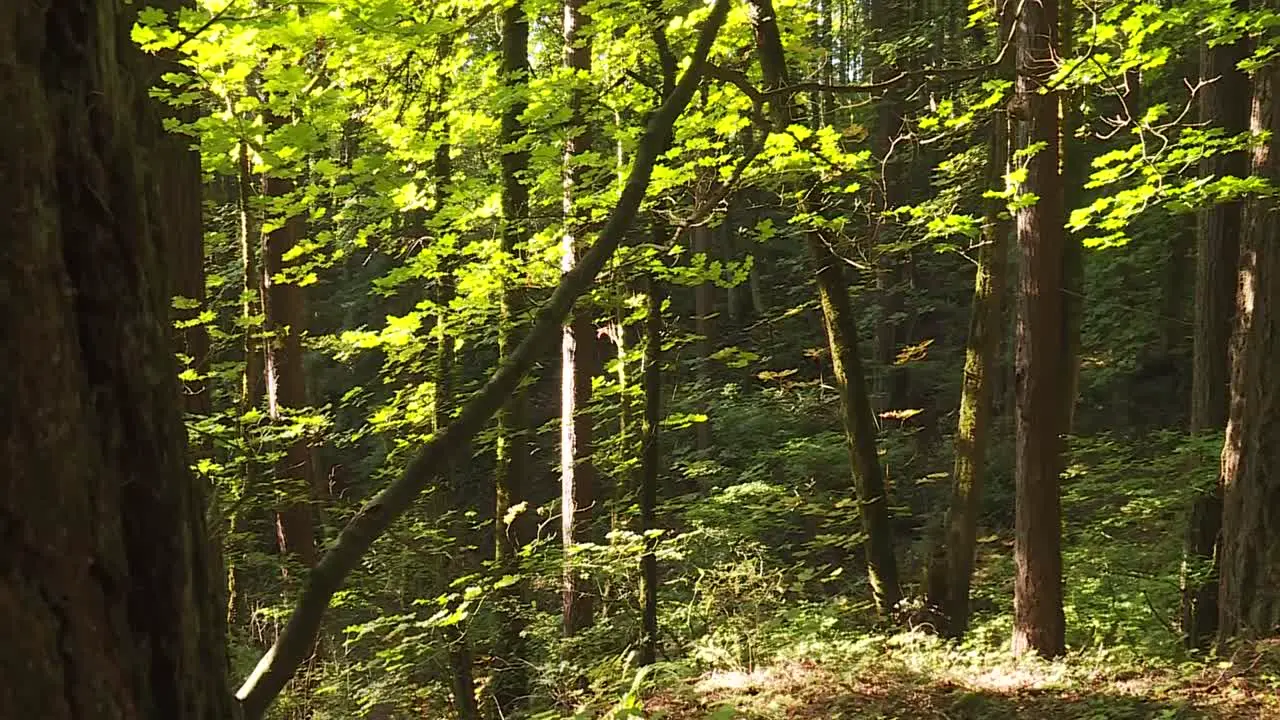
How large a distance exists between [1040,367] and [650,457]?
3224mm

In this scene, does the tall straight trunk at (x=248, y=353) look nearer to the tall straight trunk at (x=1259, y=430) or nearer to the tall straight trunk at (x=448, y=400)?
the tall straight trunk at (x=448, y=400)

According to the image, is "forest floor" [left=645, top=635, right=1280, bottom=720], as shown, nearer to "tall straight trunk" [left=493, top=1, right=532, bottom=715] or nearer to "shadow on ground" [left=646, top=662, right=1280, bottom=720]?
"shadow on ground" [left=646, top=662, right=1280, bottom=720]

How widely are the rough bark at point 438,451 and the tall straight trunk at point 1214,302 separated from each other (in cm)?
705

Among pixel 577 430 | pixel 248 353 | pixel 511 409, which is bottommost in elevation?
pixel 577 430

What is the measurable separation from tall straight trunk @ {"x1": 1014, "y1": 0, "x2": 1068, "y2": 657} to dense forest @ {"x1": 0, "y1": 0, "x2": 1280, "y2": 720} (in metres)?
0.03

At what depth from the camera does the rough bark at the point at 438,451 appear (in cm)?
223

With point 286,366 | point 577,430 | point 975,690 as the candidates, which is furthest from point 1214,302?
point 286,366

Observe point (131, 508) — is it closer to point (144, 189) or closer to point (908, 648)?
point (144, 189)

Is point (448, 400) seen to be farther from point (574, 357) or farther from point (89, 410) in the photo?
point (89, 410)

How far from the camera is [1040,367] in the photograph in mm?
6535

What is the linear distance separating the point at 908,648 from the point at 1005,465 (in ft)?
31.0

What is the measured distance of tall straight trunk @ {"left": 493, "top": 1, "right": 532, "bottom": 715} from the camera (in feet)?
23.9

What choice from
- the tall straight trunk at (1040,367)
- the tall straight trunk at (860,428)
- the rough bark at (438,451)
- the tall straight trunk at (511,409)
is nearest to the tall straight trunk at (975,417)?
the tall straight trunk at (860,428)

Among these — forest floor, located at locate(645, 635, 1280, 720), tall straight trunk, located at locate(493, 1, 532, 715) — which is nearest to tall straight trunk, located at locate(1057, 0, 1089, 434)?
forest floor, located at locate(645, 635, 1280, 720)
